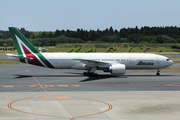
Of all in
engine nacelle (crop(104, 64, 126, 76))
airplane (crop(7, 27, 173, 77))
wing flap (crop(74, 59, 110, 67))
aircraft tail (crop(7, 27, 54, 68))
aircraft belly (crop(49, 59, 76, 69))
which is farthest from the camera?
aircraft belly (crop(49, 59, 76, 69))

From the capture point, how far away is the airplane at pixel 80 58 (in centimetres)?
4619

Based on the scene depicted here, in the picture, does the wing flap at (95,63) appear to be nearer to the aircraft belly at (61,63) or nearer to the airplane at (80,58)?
the airplane at (80,58)

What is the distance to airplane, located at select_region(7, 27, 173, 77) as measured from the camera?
152 ft

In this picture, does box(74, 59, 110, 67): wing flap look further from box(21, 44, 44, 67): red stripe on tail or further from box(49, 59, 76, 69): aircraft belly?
box(21, 44, 44, 67): red stripe on tail

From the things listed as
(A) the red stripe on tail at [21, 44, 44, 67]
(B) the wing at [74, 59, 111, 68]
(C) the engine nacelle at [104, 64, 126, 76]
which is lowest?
(C) the engine nacelle at [104, 64, 126, 76]

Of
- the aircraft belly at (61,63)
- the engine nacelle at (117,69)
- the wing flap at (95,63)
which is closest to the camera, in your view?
the engine nacelle at (117,69)

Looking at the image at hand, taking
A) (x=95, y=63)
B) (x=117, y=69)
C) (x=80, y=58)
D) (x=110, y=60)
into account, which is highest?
(x=80, y=58)

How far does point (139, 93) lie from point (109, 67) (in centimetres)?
1488

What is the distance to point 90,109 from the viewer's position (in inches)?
891

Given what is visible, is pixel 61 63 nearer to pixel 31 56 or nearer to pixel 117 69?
pixel 31 56

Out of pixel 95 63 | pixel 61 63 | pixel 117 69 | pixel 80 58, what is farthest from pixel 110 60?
pixel 61 63

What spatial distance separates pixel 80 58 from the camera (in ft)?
155

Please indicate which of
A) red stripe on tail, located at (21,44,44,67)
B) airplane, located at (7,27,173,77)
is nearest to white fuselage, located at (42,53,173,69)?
airplane, located at (7,27,173,77)

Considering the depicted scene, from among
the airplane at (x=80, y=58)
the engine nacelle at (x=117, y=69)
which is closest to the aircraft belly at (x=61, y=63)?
the airplane at (x=80, y=58)
